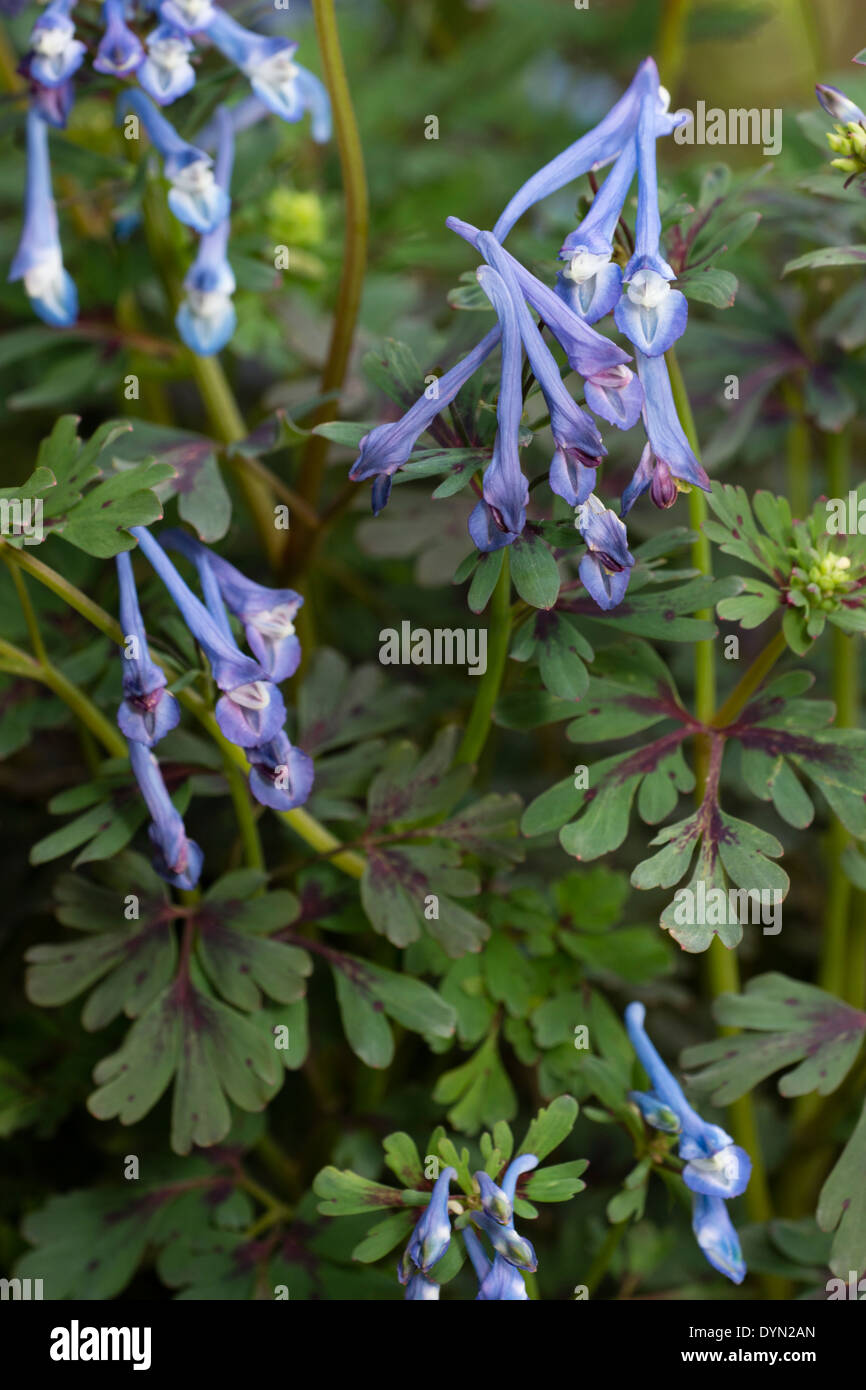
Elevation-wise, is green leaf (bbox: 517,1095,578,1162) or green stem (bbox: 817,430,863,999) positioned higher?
green stem (bbox: 817,430,863,999)

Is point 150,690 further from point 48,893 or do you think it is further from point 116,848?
point 48,893

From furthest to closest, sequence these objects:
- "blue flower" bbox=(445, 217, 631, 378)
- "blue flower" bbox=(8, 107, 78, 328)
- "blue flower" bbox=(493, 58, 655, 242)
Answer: "blue flower" bbox=(8, 107, 78, 328)
"blue flower" bbox=(493, 58, 655, 242)
"blue flower" bbox=(445, 217, 631, 378)

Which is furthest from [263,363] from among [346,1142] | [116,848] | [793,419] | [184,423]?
[346,1142]

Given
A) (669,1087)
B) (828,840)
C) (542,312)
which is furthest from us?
(828,840)

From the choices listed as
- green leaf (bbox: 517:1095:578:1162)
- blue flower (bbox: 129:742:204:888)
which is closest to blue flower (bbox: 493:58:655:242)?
blue flower (bbox: 129:742:204:888)

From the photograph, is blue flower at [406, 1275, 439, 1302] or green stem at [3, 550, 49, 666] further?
green stem at [3, 550, 49, 666]

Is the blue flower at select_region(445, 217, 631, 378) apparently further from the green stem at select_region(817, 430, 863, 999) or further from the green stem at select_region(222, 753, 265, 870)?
the green stem at select_region(817, 430, 863, 999)

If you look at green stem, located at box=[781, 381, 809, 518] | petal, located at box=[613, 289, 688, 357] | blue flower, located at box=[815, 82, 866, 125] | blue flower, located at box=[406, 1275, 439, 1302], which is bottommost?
blue flower, located at box=[406, 1275, 439, 1302]

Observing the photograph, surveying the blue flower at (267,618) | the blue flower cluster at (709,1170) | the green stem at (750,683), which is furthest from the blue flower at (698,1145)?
the blue flower at (267,618)
